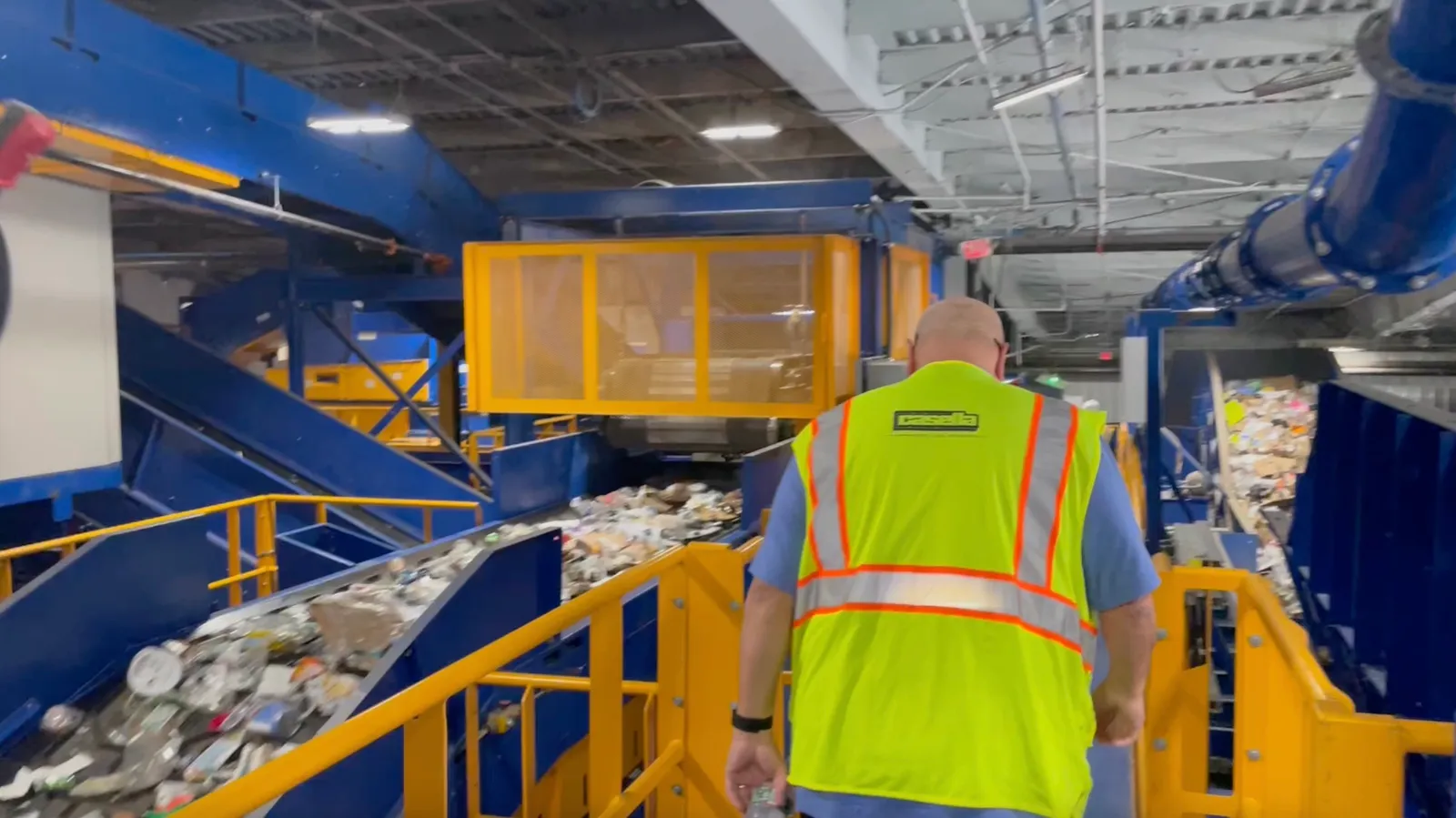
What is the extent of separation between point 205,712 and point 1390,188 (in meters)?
4.33

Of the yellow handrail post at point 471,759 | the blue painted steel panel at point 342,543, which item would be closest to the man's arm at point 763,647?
the yellow handrail post at point 471,759

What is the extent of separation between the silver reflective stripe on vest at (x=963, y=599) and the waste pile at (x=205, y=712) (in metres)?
2.09

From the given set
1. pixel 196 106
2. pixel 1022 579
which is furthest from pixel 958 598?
pixel 196 106

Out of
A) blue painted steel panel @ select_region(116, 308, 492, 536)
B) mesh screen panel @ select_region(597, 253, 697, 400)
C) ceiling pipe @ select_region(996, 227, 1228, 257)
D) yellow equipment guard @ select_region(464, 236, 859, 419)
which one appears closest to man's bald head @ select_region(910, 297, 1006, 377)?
yellow equipment guard @ select_region(464, 236, 859, 419)

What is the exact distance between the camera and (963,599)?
1.79 meters

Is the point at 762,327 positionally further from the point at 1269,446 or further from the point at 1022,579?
the point at 1269,446

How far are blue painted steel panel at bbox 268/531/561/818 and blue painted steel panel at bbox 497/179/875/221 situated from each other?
3.16 meters

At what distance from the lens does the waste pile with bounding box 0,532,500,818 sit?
354cm

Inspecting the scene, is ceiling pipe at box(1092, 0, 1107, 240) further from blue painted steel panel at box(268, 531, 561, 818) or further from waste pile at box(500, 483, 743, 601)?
waste pile at box(500, 483, 743, 601)

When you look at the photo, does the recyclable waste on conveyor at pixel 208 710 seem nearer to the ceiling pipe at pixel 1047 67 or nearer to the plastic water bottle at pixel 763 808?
the plastic water bottle at pixel 763 808

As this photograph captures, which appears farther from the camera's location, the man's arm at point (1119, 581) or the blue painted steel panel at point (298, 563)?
the blue painted steel panel at point (298, 563)

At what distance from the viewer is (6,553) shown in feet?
15.0

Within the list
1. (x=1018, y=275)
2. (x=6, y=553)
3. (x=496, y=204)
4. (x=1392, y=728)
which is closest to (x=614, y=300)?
(x=496, y=204)

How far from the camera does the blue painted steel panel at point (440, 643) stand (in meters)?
3.04
